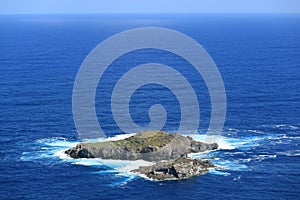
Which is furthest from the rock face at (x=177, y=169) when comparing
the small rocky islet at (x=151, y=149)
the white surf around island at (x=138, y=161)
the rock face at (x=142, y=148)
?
the rock face at (x=142, y=148)

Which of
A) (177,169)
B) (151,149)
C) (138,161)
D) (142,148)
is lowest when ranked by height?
(177,169)

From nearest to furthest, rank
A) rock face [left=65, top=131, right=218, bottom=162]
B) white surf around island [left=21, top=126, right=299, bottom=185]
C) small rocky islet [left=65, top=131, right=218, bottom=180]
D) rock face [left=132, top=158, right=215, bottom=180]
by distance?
rock face [left=132, top=158, right=215, bottom=180]
white surf around island [left=21, top=126, right=299, bottom=185]
small rocky islet [left=65, top=131, right=218, bottom=180]
rock face [left=65, top=131, right=218, bottom=162]

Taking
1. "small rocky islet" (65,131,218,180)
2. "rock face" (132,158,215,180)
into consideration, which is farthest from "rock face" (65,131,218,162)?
"rock face" (132,158,215,180)

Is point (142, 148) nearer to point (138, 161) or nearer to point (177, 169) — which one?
point (138, 161)

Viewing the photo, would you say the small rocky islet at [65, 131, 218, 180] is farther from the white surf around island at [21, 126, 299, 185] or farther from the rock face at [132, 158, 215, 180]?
the white surf around island at [21, 126, 299, 185]

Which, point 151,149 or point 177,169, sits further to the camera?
point 151,149

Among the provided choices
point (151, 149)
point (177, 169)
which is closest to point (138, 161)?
point (151, 149)

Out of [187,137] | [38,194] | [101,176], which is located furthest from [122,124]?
[38,194]
